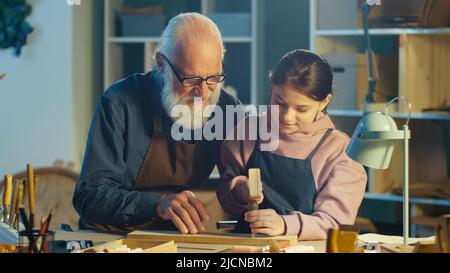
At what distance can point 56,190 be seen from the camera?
4707mm

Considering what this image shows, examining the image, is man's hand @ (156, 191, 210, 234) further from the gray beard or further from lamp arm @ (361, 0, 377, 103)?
lamp arm @ (361, 0, 377, 103)

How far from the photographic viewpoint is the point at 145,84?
3.27 m

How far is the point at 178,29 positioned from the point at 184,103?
0.26m

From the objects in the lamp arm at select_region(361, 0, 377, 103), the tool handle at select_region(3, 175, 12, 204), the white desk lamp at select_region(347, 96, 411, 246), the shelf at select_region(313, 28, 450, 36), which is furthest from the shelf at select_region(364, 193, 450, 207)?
the tool handle at select_region(3, 175, 12, 204)

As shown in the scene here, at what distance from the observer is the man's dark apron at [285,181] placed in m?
3.02

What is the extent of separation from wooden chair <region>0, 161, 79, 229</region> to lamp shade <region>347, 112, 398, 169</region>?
89.5 inches

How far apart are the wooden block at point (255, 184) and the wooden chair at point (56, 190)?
5.96 ft

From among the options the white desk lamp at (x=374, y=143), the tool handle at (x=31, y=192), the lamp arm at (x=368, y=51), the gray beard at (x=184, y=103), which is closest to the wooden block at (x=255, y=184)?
the gray beard at (x=184, y=103)

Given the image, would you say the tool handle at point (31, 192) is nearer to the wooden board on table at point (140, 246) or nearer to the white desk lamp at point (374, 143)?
the wooden board on table at point (140, 246)

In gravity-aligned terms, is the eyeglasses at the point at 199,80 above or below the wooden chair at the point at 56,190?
above

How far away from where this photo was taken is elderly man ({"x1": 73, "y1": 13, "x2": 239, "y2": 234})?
3170mm

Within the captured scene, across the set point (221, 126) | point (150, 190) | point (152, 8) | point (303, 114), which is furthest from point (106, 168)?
point (152, 8)

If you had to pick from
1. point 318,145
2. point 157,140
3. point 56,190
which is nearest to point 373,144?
Result: point 318,145

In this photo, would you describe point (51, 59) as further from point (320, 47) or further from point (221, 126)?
point (221, 126)
